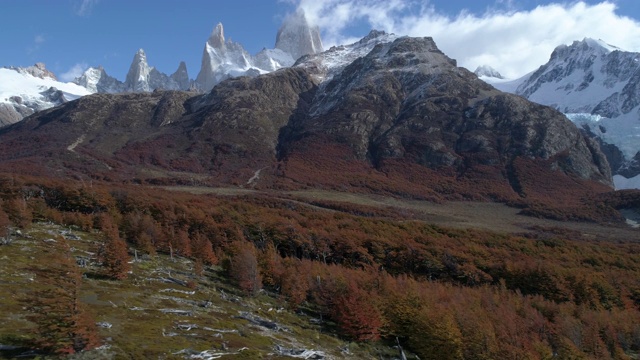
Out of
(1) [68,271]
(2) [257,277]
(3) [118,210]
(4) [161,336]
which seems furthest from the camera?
(3) [118,210]

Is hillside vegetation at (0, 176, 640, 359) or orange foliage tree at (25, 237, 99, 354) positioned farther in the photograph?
hillside vegetation at (0, 176, 640, 359)

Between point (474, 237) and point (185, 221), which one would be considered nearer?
point (185, 221)

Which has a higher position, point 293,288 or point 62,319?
point 62,319

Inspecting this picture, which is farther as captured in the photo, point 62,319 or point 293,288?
point 293,288

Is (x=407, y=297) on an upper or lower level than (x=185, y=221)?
lower

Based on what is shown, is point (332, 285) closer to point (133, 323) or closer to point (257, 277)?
point (257, 277)

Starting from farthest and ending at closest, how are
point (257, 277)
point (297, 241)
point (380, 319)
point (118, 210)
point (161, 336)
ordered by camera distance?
1. point (118, 210)
2. point (297, 241)
3. point (257, 277)
4. point (380, 319)
5. point (161, 336)

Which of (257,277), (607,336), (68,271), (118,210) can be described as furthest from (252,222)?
(68,271)

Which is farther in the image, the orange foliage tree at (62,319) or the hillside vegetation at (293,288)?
Answer: the hillside vegetation at (293,288)

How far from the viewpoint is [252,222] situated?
380 feet

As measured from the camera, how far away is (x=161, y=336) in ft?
123

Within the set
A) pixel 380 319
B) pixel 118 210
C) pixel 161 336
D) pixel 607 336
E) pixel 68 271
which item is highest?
pixel 118 210

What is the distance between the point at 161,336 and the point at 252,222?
78.6m

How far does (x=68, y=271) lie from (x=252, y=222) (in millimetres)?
82751
